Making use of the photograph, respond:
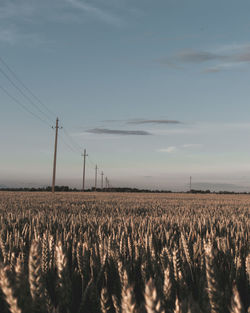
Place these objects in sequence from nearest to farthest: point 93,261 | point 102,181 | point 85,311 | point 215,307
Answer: point 215,307
point 85,311
point 93,261
point 102,181

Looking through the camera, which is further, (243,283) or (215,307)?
(243,283)

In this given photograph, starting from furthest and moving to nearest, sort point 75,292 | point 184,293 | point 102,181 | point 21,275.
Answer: point 102,181 < point 75,292 < point 184,293 < point 21,275

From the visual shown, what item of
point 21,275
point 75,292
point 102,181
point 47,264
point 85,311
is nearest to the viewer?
point 21,275

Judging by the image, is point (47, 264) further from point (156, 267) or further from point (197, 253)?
point (197, 253)

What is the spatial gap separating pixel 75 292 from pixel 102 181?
101 m

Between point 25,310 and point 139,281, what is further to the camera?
point 139,281

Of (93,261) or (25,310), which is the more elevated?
(25,310)

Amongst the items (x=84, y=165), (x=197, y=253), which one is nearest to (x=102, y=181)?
(x=84, y=165)

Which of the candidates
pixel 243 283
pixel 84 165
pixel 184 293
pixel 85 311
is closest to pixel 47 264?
pixel 85 311

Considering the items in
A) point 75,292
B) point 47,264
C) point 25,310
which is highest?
point 25,310

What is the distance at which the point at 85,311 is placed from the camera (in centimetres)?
127

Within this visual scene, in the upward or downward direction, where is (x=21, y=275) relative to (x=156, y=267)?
upward

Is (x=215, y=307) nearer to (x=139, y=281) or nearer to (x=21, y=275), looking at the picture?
(x=21, y=275)

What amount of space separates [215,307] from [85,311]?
0.56 meters
